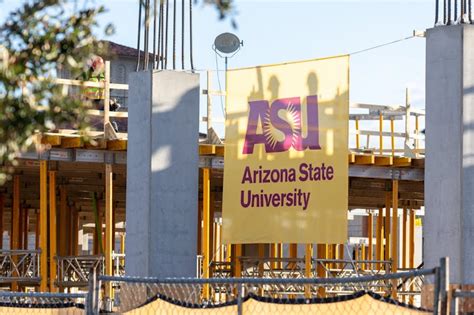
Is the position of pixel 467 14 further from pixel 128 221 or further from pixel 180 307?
pixel 180 307

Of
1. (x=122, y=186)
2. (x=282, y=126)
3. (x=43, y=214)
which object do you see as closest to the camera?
(x=282, y=126)

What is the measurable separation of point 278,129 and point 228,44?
737 cm

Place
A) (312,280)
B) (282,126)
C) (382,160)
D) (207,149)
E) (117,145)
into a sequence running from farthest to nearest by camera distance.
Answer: (382,160), (207,149), (117,145), (282,126), (312,280)

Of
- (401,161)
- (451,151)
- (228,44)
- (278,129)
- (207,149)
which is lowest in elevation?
(451,151)

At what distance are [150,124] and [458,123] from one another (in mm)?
5564

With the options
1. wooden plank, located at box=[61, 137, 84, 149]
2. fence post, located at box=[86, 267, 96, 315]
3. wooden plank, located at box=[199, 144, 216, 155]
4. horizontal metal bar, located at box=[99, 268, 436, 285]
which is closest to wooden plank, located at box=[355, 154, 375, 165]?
wooden plank, located at box=[199, 144, 216, 155]

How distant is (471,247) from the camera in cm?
2070

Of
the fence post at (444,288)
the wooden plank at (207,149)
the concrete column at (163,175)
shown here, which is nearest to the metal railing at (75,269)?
the wooden plank at (207,149)

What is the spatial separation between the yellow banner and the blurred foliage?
14239mm

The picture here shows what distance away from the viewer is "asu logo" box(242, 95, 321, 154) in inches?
891

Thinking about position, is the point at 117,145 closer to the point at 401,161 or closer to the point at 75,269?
the point at 75,269

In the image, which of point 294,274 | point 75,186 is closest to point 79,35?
point 294,274

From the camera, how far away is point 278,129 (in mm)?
23047

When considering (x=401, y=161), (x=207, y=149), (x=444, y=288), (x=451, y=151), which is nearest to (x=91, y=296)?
(x=444, y=288)
